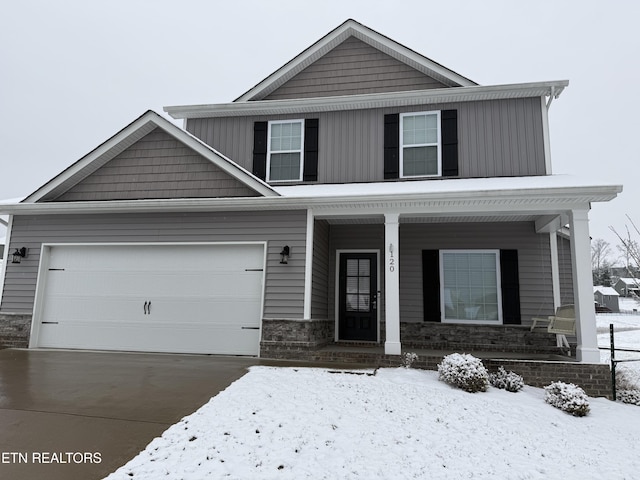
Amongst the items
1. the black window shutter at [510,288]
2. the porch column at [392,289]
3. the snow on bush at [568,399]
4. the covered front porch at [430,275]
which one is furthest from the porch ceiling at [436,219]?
the snow on bush at [568,399]

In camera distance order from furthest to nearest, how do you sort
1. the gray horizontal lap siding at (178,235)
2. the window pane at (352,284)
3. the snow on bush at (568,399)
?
the window pane at (352,284) → the gray horizontal lap siding at (178,235) → the snow on bush at (568,399)

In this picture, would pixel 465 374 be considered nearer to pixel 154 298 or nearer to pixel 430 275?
pixel 430 275

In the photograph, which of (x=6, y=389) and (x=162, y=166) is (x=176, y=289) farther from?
(x=6, y=389)

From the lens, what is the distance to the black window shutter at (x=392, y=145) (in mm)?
8961

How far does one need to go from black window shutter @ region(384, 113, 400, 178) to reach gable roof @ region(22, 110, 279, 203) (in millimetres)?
3349

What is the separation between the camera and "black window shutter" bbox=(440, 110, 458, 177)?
873 cm

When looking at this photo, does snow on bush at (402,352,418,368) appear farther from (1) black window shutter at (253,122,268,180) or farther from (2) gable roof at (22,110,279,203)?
(1) black window shutter at (253,122,268,180)

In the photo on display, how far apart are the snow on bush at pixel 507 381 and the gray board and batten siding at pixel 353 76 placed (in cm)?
633

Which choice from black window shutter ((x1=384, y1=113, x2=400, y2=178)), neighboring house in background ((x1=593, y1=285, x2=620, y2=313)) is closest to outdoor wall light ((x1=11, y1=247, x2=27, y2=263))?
black window shutter ((x1=384, y1=113, x2=400, y2=178))

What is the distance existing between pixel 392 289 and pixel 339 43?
6.25 metres

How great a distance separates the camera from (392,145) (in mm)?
9070

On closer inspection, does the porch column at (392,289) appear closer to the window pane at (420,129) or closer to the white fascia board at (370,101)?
the window pane at (420,129)

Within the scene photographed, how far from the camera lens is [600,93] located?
162ft

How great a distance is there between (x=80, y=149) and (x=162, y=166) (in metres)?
55.1
